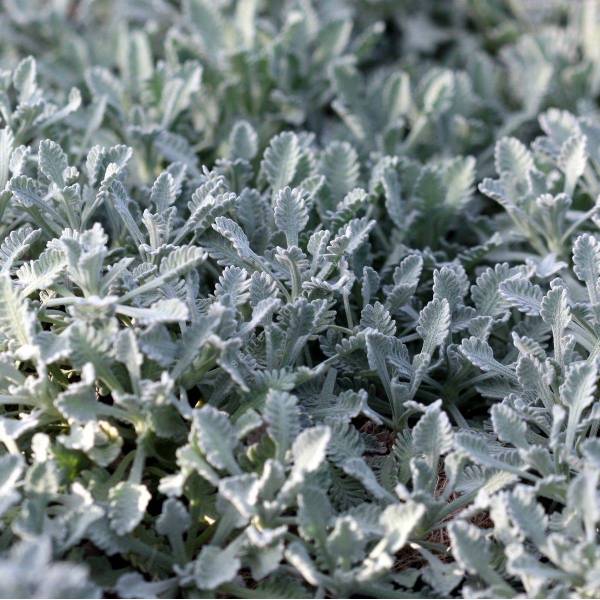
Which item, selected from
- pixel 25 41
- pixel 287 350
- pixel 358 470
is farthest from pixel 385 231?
pixel 25 41

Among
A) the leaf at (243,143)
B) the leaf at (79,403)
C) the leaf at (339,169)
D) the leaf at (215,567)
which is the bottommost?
the leaf at (215,567)

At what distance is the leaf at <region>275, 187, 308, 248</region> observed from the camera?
5.18ft

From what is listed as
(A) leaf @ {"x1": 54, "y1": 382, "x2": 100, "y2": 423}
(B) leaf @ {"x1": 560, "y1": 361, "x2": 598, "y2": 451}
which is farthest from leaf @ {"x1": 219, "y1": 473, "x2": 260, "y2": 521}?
(B) leaf @ {"x1": 560, "y1": 361, "x2": 598, "y2": 451}

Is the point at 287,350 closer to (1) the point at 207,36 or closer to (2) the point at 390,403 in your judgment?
(2) the point at 390,403

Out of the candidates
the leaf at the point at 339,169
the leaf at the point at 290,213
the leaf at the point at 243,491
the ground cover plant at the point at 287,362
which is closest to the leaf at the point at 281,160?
the ground cover plant at the point at 287,362

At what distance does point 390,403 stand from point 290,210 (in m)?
0.41

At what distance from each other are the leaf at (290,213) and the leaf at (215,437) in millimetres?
419

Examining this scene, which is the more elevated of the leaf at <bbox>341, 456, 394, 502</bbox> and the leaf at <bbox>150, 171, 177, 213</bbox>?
the leaf at <bbox>150, 171, 177, 213</bbox>

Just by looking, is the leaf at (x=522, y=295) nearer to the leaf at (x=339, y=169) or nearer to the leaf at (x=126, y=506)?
the leaf at (x=339, y=169)

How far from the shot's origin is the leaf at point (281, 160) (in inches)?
71.2

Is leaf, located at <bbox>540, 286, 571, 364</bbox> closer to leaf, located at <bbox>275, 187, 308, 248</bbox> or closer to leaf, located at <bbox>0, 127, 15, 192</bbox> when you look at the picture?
A: leaf, located at <bbox>275, 187, 308, 248</bbox>

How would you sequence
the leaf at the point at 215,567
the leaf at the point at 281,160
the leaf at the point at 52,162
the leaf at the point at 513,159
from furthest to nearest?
the leaf at the point at 513,159, the leaf at the point at 281,160, the leaf at the point at 52,162, the leaf at the point at 215,567

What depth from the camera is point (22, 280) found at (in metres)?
1.45

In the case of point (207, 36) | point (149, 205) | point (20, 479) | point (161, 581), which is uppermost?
point (207, 36)
